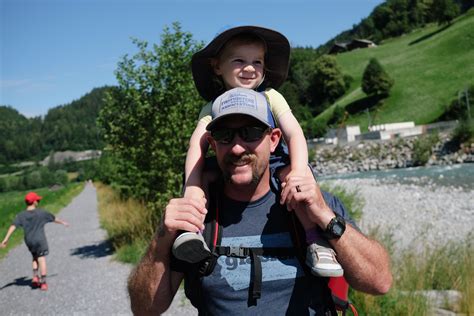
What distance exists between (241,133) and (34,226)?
9152 mm

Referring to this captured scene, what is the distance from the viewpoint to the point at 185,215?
205 centimetres

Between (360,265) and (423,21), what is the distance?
123 metres

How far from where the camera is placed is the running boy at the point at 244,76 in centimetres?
248

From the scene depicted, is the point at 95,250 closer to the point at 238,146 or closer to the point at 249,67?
the point at 249,67

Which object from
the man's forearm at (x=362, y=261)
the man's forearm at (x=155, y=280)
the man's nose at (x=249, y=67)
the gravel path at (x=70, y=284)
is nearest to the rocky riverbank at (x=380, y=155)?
the gravel path at (x=70, y=284)

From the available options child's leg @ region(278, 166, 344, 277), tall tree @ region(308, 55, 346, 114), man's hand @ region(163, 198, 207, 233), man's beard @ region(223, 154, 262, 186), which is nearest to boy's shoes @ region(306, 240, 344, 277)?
child's leg @ region(278, 166, 344, 277)

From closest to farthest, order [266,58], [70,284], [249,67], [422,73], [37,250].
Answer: [249,67]
[266,58]
[70,284]
[37,250]
[422,73]

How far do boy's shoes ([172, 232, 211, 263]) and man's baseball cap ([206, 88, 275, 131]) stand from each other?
1.79 feet

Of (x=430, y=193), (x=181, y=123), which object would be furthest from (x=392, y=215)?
(x=181, y=123)

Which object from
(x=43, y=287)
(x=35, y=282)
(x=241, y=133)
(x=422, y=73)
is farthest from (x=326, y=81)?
(x=241, y=133)

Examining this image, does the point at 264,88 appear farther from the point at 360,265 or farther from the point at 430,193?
the point at 430,193

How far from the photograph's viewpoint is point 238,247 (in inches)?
85.4

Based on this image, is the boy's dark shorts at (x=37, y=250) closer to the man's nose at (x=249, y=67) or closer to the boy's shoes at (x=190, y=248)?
the man's nose at (x=249, y=67)

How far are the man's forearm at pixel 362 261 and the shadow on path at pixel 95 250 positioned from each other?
10.7 metres
